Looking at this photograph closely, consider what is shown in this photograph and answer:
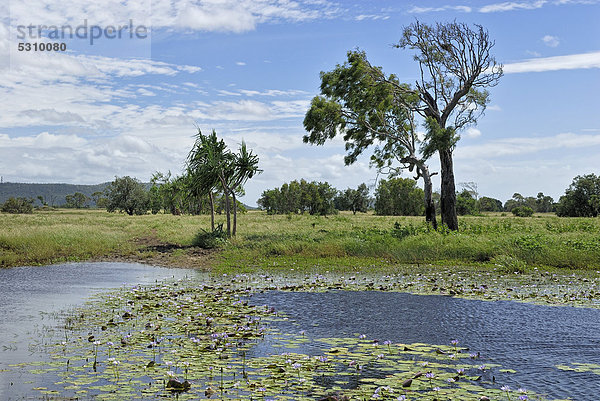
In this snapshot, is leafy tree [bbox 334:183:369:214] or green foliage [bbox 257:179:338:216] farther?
leafy tree [bbox 334:183:369:214]

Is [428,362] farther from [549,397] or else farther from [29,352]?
[29,352]

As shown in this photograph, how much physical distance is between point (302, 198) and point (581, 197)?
56452 millimetres

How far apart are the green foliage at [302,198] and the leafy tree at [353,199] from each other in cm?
1200

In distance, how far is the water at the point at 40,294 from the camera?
779 cm

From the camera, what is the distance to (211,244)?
25656 millimetres

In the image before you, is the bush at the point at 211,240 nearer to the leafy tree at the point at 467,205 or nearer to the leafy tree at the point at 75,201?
the leafy tree at the point at 467,205

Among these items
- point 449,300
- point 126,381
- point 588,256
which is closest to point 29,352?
point 126,381

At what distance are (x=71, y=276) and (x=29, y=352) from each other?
10.1 m

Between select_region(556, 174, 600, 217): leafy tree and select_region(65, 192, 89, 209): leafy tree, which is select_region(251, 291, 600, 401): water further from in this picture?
select_region(65, 192, 89, 209): leafy tree

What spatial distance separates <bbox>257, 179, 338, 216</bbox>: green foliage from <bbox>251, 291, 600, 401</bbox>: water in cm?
9564

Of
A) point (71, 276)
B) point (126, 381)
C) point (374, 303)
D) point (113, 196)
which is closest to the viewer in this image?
point (126, 381)

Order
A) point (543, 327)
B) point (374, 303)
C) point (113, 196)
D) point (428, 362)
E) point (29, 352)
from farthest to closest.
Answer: point (113, 196) → point (374, 303) → point (543, 327) → point (29, 352) → point (428, 362)

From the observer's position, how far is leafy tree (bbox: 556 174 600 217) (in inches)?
2990

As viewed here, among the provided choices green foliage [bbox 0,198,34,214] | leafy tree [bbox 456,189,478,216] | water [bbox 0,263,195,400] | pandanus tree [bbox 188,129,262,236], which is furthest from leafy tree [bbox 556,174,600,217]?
green foliage [bbox 0,198,34,214]
